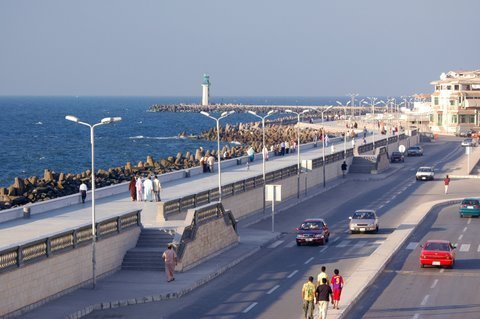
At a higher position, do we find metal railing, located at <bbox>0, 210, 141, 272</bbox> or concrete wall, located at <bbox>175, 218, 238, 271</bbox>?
metal railing, located at <bbox>0, 210, 141, 272</bbox>

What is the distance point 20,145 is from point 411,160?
83.0 metres

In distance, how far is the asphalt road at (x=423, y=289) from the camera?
2911cm

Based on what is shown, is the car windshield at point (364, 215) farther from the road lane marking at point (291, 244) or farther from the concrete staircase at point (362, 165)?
the concrete staircase at point (362, 165)

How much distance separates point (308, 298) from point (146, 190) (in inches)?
813

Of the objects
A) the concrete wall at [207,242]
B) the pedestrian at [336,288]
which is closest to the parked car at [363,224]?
the concrete wall at [207,242]

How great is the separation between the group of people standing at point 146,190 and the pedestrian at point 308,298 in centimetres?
2010

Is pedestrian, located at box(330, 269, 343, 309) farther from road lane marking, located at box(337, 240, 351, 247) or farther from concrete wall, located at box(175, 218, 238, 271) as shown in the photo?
road lane marking, located at box(337, 240, 351, 247)

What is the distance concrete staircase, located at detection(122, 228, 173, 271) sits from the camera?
35281 millimetres

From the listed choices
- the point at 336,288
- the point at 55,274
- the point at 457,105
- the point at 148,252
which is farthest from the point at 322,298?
the point at 457,105

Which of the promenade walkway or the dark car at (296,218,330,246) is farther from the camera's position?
the dark car at (296,218,330,246)

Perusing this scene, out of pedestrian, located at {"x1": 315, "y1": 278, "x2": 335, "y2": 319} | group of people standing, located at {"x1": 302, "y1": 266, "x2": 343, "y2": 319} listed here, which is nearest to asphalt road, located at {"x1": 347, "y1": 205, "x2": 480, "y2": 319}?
group of people standing, located at {"x1": 302, "y1": 266, "x2": 343, "y2": 319}

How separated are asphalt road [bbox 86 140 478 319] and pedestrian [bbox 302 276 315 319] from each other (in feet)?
4.89

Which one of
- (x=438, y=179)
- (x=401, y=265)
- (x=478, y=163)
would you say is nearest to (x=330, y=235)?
(x=401, y=265)

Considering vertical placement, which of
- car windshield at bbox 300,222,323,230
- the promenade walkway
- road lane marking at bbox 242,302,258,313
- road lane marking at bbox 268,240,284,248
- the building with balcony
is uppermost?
the building with balcony
